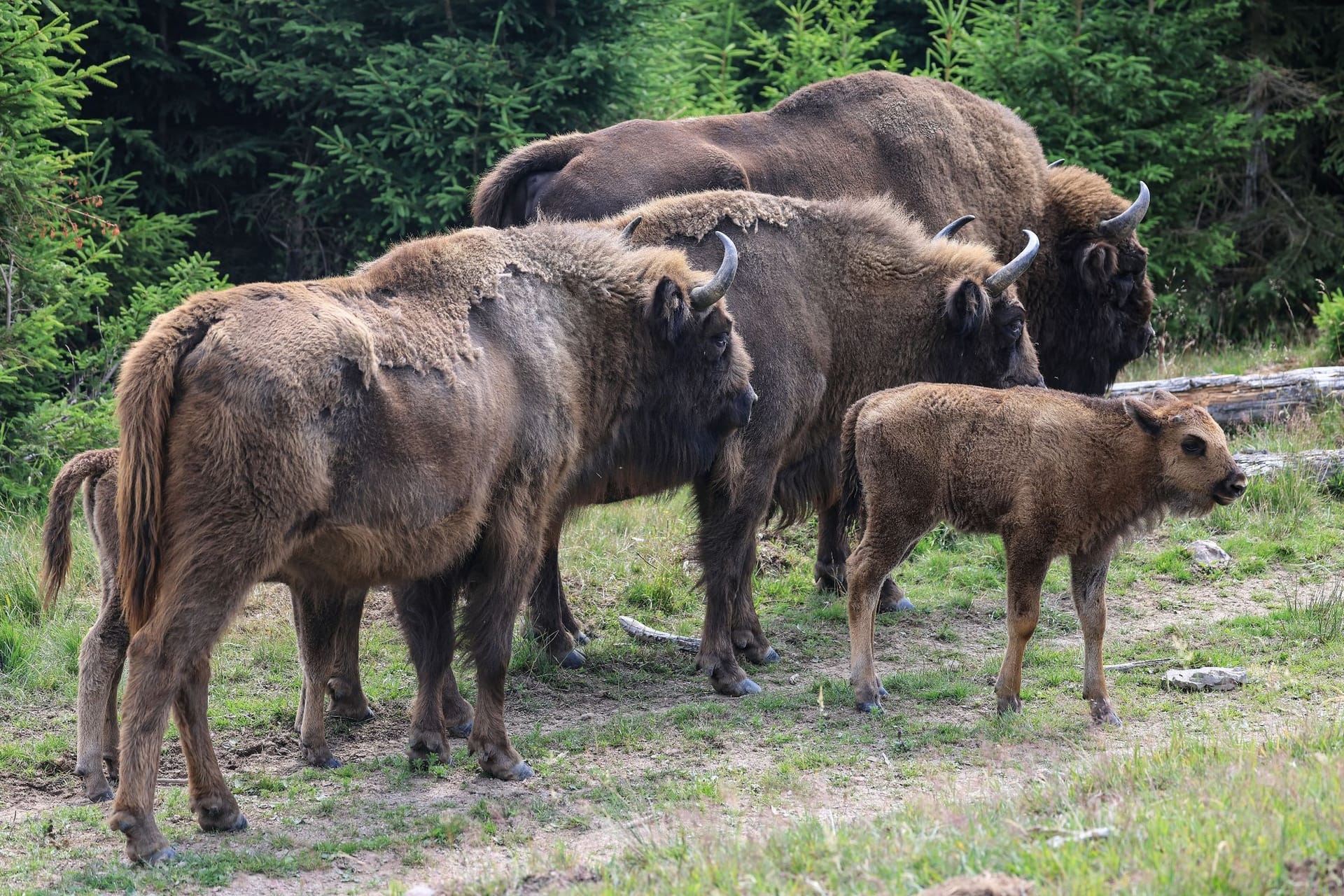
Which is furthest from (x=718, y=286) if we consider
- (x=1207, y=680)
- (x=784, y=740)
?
(x=1207, y=680)

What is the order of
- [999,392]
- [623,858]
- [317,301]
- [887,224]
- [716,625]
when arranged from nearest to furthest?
1. [623,858]
2. [317,301]
3. [999,392]
4. [716,625]
5. [887,224]

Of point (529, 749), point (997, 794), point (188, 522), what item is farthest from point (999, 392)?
point (188, 522)

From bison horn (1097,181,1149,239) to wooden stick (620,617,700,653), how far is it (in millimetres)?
4394

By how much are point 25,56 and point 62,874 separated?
573 centimetres

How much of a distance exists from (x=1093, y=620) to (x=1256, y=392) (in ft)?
18.4

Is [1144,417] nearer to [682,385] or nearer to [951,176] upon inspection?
[682,385]

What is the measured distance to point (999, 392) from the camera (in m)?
6.83

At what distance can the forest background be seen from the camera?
31.3ft

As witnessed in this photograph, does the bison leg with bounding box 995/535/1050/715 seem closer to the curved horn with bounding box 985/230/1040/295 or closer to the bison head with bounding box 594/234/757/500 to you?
the bison head with bounding box 594/234/757/500

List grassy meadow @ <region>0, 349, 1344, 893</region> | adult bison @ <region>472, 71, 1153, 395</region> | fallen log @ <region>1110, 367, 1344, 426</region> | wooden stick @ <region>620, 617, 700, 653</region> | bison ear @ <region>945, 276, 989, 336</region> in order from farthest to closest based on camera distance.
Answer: fallen log @ <region>1110, 367, 1344, 426</region>
adult bison @ <region>472, 71, 1153, 395</region>
wooden stick @ <region>620, 617, 700, 653</region>
bison ear @ <region>945, 276, 989, 336</region>
grassy meadow @ <region>0, 349, 1344, 893</region>

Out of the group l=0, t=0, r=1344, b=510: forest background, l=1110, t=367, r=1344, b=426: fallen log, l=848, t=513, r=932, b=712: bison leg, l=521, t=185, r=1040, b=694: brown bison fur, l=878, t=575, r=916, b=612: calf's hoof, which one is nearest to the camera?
l=848, t=513, r=932, b=712: bison leg

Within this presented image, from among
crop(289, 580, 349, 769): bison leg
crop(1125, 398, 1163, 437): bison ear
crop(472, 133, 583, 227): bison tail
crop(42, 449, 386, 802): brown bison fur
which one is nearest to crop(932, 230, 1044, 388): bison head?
crop(1125, 398, 1163, 437): bison ear

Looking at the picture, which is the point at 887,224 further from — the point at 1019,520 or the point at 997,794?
the point at 997,794

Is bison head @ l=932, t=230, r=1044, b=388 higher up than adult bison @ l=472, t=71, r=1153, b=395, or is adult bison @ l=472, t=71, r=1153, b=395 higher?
adult bison @ l=472, t=71, r=1153, b=395
